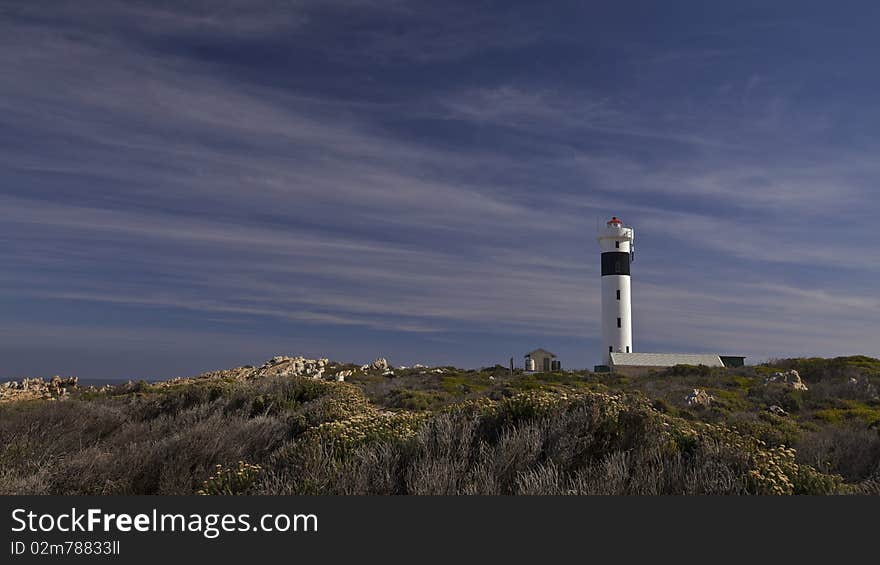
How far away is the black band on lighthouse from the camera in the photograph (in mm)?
50656

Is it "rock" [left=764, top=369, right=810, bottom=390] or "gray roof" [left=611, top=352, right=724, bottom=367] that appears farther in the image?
"gray roof" [left=611, top=352, right=724, bottom=367]

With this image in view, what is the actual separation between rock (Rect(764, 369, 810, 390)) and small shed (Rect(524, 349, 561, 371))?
686 inches

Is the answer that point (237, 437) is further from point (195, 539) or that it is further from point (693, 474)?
point (693, 474)

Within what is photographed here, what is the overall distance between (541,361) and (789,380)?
20.0 meters

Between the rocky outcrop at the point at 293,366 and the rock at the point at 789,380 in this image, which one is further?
the rocky outcrop at the point at 293,366

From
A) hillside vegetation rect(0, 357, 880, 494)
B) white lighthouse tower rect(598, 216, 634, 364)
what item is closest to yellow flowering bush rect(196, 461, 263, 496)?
hillside vegetation rect(0, 357, 880, 494)

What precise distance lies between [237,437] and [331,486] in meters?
3.52

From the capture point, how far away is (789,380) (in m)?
30.8

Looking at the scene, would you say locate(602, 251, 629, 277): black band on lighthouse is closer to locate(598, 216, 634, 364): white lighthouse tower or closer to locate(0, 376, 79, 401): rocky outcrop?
locate(598, 216, 634, 364): white lighthouse tower

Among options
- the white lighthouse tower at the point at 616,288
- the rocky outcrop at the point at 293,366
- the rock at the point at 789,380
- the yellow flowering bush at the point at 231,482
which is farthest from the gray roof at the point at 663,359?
the yellow flowering bush at the point at 231,482

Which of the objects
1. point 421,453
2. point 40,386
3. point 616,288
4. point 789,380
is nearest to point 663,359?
point 616,288

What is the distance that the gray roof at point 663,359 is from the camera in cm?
4459

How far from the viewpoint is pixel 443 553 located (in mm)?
4383

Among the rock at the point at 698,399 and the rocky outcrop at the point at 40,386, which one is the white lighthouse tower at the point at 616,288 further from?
the rocky outcrop at the point at 40,386
